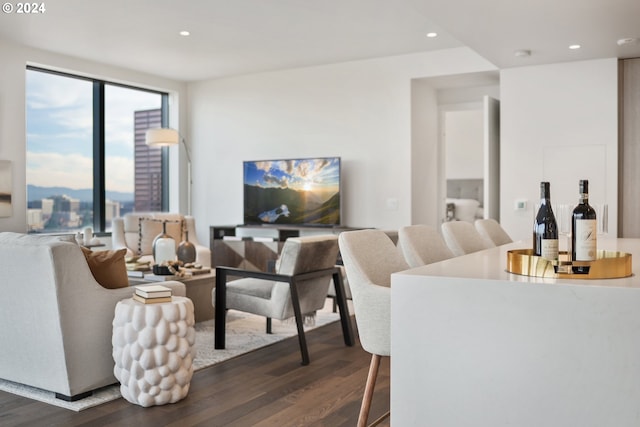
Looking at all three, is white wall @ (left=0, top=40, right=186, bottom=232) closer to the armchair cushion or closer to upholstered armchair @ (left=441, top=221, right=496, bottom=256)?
the armchair cushion

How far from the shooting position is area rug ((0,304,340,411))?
3.07 metres

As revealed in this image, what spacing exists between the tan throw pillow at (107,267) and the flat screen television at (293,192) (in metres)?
3.96

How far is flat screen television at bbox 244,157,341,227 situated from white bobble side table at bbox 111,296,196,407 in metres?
4.13

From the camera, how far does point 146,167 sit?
8.16 m

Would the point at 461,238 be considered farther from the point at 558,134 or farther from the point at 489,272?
the point at 558,134

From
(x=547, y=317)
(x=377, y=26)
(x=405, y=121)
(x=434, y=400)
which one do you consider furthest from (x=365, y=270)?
(x=405, y=121)

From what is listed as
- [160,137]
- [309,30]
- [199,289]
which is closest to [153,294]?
[199,289]

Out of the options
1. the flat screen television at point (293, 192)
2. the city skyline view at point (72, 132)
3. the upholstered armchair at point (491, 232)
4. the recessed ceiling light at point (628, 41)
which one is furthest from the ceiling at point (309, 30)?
the upholstered armchair at point (491, 232)

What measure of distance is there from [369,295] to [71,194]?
5821 mm

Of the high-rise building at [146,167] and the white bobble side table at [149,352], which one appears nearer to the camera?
the white bobble side table at [149,352]

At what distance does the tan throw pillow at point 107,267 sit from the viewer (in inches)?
126

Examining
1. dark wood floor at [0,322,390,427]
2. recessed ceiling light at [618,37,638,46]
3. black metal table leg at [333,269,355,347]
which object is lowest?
dark wood floor at [0,322,390,427]

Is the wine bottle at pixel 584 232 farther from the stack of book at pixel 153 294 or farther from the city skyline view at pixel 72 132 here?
the city skyline view at pixel 72 132

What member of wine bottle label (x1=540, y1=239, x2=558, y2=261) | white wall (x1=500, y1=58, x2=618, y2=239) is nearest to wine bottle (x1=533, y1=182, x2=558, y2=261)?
wine bottle label (x1=540, y1=239, x2=558, y2=261)
